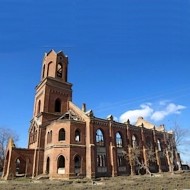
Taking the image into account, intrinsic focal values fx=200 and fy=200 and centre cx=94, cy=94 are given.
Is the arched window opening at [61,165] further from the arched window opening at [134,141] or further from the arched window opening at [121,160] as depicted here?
the arched window opening at [134,141]

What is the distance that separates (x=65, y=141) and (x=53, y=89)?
11.0 metres

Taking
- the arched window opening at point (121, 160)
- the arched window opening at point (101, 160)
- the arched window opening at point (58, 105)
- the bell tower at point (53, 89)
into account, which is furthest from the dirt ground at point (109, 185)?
the arched window opening at point (58, 105)

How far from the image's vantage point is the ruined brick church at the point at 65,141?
28.7 m

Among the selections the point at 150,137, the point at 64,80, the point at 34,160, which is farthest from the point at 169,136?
the point at 34,160

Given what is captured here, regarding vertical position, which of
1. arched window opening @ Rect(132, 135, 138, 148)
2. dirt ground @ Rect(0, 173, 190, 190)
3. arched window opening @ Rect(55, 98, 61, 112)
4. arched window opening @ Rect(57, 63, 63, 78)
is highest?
arched window opening @ Rect(57, 63, 63, 78)

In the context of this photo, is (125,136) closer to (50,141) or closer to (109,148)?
(109,148)

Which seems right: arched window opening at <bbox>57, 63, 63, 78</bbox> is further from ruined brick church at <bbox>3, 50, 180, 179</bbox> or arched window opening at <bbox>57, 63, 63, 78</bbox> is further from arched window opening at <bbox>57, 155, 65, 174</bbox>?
arched window opening at <bbox>57, 155, 65, 174</bbox>

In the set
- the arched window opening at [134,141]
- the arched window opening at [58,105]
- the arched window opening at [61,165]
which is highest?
the arched window opening at [58,105]

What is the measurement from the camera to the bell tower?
114 ft

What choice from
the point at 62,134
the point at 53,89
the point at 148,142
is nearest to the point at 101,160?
the point at 62,134

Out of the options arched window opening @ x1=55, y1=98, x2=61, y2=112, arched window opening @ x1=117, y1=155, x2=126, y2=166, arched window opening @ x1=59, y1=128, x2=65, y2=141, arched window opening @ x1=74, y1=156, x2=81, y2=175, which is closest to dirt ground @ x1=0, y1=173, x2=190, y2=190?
arched window opening @ x1=74, y1=156, x2=81, y2=175

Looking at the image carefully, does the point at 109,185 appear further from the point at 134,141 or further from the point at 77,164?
the point at 134,141

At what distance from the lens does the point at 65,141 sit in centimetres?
2909

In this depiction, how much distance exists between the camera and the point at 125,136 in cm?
3559
